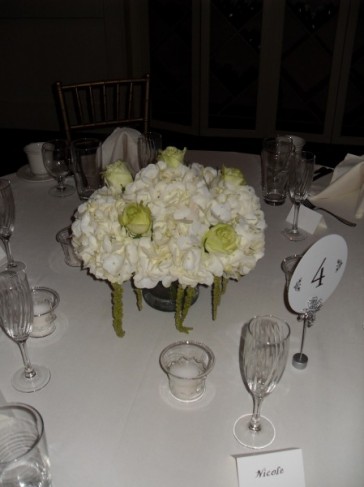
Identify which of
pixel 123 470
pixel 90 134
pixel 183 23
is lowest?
pixel 90 134

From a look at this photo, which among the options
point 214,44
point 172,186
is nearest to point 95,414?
point 172,186

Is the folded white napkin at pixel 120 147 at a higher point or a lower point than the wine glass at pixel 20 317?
higher

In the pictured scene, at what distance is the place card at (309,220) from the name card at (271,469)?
2.54 feet

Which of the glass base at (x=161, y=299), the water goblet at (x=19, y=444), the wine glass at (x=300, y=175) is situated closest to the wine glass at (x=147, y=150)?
the wine glass at (x=300, y=175)

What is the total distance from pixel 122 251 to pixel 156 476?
14.7 inches

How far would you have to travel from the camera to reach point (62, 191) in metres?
1.65

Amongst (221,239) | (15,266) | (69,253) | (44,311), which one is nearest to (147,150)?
(69,253)

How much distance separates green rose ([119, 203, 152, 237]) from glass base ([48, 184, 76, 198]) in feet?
2.96

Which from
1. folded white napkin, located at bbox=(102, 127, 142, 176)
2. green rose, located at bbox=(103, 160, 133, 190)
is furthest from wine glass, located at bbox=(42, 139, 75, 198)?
green rose, located at bbox=(103, 160, 133, 190)

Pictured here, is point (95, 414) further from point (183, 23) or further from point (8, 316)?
point (183, 23)

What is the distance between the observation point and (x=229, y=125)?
169 inches

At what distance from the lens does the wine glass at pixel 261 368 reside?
72 centimetres

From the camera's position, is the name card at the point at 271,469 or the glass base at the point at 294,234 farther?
the glass base at the point at 294,234

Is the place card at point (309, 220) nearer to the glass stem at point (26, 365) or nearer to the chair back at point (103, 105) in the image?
the glass stem at point (26, 365)
